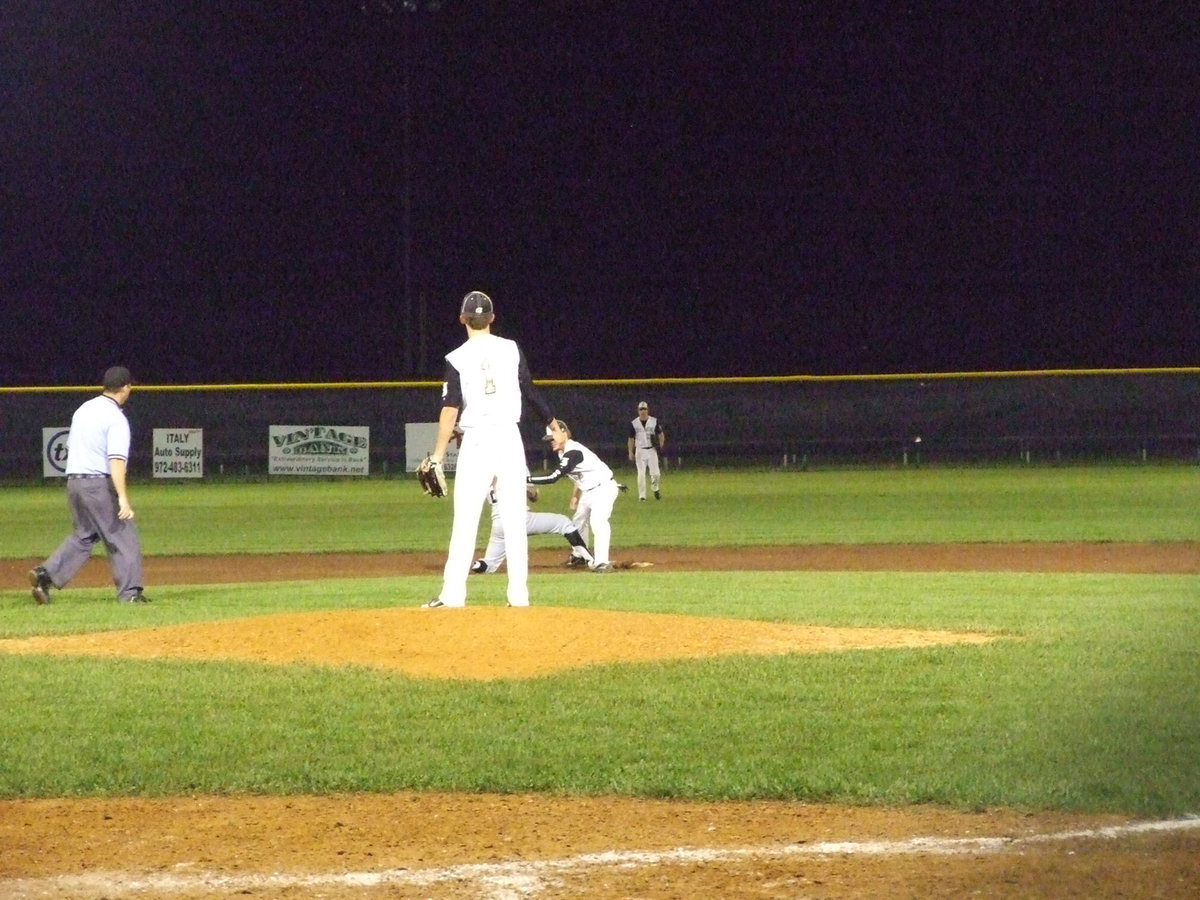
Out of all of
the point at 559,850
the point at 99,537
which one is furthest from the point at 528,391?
the point at 99,537

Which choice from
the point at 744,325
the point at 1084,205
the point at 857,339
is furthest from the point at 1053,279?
the point at 744,325

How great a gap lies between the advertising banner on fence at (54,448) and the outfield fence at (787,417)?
0.29 metres

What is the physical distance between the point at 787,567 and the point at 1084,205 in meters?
30.3

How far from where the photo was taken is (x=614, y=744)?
6043 millimetres

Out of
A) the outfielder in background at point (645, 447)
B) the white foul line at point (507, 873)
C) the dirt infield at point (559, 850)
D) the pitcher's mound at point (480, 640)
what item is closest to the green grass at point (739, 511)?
the outfielder in background at point (645, 447)

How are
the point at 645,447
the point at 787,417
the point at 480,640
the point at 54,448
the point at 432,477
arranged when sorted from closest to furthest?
1. the point at 480,640
2. the point at 432,477
3. the point at 645,447
4. the point at 54,448
5. the point at 787,417

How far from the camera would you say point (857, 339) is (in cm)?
4450

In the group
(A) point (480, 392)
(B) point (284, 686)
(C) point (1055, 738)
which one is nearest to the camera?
(C) point (1055, 738)

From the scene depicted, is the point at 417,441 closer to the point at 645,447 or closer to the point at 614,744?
the point at 645,447

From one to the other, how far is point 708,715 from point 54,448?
27.4 metres

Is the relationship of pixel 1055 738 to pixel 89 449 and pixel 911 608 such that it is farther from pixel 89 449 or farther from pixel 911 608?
pixel 89 449

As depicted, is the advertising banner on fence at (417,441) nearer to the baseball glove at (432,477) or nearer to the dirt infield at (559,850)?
the baseball glove at (432,477)

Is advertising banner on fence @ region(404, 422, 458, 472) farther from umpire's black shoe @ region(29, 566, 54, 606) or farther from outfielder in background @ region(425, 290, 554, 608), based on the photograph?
outfielder in background @ region(425, 290, 554, 608)

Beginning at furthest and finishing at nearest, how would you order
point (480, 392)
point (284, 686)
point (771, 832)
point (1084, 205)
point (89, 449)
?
1. point (1084, 205)
2. point (89, 449)
3. point (480, 392)
4. point (284, 686)
5. point (771, 832)
